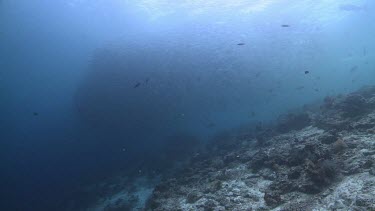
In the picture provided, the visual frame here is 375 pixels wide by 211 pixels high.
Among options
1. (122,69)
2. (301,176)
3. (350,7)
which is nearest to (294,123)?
(301,176)

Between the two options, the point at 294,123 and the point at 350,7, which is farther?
the point at 350,7

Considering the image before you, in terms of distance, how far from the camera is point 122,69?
1352 inches

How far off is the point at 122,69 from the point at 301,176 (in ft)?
90.1

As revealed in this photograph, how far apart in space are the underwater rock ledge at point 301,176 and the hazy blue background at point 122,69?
14.7 m

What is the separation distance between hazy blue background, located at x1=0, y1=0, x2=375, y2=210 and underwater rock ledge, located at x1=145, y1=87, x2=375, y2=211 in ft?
48.4

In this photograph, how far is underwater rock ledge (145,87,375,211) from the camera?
8.90 meters

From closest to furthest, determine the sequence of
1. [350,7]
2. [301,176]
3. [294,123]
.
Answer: [301,176] < [294,123] < [350,7]

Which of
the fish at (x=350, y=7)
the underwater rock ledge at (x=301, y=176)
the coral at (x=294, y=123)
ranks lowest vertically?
the coral at (x=294, y=123)

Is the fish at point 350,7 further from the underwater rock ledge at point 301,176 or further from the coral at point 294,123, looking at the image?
the underwater rock ledge at point 301,176

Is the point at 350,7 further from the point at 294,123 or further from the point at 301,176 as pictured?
the point at 301,176

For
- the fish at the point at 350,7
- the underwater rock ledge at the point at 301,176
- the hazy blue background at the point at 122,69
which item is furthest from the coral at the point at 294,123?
the fish at the point at 350,7

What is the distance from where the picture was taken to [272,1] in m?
30.9

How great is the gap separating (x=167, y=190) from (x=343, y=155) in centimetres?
789

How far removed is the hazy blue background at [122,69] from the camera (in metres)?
31.3
